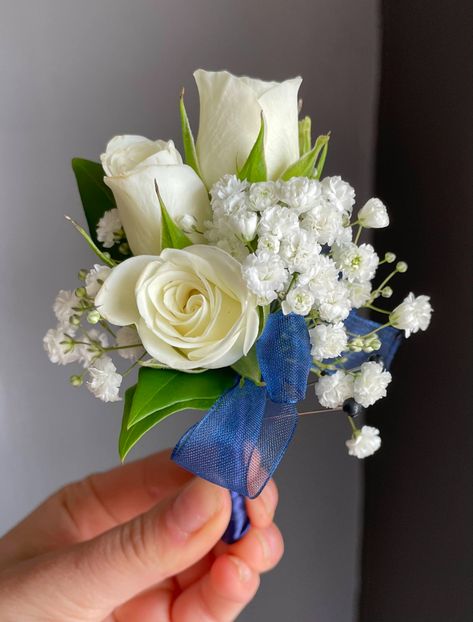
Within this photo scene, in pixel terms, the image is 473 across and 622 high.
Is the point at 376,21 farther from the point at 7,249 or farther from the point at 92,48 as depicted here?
the point at 7,249

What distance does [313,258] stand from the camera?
489mm

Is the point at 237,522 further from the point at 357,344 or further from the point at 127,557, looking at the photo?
the point at 357,344

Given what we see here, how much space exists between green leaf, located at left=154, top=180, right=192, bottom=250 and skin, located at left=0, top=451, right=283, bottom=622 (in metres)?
0.29

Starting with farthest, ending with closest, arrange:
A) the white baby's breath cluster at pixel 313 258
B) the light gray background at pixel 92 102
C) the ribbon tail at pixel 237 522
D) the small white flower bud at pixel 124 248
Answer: the light gray background at pixel 92 102, the ribbon tail at pixel 237 522, the small white flower bud at pixel 124 248, the white baby's breath cluster at pixel 313 258

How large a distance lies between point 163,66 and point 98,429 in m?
0.68

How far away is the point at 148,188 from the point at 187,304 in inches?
4.2

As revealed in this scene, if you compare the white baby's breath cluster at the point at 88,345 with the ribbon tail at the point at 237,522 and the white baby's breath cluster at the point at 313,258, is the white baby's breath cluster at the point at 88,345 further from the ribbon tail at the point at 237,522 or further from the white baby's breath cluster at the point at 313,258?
the ribbon tail at the point at 237,522

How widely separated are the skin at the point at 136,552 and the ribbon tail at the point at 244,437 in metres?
0.11

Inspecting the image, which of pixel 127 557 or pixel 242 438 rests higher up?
pixel 242 438

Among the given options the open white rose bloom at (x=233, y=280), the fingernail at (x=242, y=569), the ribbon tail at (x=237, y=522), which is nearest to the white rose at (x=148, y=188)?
the open white rose bloom at (x=233, y=280)

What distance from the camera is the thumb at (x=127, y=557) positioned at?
2.08 feet

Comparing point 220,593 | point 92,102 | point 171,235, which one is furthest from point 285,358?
point 92,102

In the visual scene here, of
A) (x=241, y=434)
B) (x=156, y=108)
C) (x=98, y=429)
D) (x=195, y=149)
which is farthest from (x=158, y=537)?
(x=156, y=108)


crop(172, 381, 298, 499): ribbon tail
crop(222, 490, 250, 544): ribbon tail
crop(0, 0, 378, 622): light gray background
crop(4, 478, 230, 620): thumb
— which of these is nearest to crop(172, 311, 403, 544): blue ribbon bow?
crop(172, 381, 298, 499): ribbon tail
